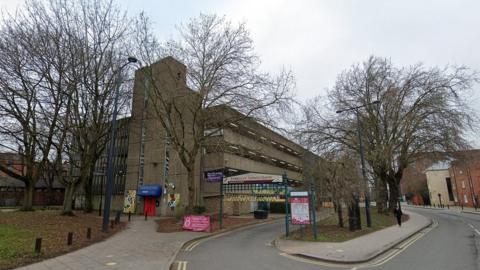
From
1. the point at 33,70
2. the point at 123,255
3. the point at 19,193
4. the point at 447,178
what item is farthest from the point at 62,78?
the point at 447,178

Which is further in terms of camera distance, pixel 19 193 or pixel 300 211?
pixel 19 193

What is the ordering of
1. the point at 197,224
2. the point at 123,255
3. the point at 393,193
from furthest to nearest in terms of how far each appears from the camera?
1. the point at 393,193
2. the point at 197,224
3. the point at 123,255

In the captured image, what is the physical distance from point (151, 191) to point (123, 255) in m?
22.3

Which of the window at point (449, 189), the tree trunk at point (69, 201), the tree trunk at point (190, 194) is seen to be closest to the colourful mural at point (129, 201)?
the tree trunk at point (69, 201)

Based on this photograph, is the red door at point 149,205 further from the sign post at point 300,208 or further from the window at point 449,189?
the window at point 449,189

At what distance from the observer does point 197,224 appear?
19.2 metres

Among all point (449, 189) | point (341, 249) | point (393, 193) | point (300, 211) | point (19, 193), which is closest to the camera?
point (341, 249)

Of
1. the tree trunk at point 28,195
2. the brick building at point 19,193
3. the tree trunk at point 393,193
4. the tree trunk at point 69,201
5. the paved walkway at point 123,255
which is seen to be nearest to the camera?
the paved walkway at point 123,255

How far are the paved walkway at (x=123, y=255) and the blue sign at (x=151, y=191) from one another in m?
16.9

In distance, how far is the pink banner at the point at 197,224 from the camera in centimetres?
1906

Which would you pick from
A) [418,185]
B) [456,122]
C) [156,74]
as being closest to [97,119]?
[156,74]

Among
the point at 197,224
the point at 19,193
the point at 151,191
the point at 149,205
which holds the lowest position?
the point at 197,224

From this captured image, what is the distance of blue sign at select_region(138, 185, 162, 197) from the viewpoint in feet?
108

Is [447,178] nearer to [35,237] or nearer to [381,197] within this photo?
[381,197]
